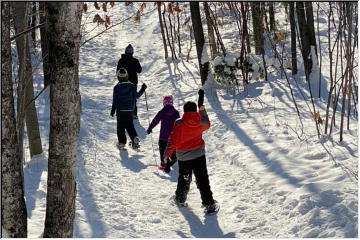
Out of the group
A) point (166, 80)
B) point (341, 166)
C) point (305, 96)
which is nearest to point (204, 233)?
point (341, 166)

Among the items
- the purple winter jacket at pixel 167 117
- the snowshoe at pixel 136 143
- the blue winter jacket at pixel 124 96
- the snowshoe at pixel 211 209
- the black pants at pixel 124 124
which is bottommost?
the snowshoe at pixel 211 209

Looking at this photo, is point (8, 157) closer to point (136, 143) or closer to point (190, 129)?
point (190, 129)

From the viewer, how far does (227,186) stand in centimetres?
833

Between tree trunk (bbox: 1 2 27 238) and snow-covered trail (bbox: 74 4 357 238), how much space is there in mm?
1673

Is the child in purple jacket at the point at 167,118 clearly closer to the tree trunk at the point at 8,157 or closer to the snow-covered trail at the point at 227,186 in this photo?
the snow-covered trail at the point at 227,186

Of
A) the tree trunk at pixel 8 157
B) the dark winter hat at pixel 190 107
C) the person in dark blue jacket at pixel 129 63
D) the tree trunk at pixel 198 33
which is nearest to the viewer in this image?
the tree trunk at pixel 8 157

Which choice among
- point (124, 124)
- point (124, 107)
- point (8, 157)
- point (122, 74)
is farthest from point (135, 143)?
point (8, 157)

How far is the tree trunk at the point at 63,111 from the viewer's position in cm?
441

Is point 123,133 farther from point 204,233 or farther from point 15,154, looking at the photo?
point 15,154

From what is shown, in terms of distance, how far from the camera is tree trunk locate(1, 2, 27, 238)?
4770 millimetres

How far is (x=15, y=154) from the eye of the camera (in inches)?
192

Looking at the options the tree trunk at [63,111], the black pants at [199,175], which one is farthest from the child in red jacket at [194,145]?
the tree trunk at [63,111]

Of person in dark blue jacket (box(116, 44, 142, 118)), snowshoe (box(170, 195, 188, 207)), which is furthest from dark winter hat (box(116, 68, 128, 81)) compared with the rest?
snowshoe (box(170, 195, 188, 207))

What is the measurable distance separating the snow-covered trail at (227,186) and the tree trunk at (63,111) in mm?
1780
